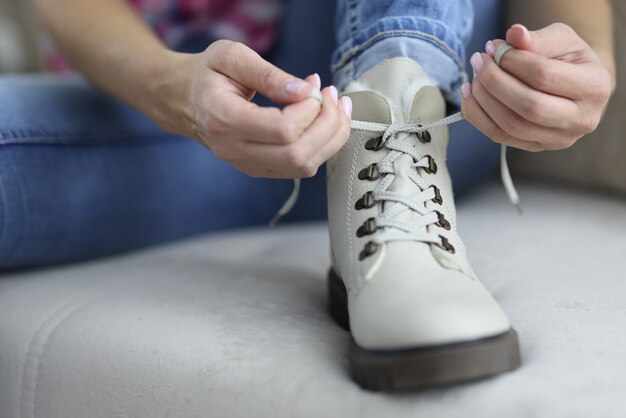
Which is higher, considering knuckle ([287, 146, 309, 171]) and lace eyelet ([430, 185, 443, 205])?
knuckle ([287, 146, 309, 171])

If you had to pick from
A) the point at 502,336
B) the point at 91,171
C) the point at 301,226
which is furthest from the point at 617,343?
the point at 91,171

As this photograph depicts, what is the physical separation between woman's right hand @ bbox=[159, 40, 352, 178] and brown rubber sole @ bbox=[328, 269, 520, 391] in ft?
0.47

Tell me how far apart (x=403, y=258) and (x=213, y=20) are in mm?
492

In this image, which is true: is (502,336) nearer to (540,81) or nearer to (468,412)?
(468,412)

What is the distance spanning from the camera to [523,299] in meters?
0.58

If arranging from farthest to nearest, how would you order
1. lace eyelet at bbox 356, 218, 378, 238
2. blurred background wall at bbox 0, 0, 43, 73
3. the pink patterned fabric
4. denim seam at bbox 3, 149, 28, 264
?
1. blurred background wall at bbox 0, 0, 43, 73
2. the pink patterned fabric
3. denim seam at bbox 3, 149, 28, 264
4. lace eyelet at bbox 356, 218, 378, 238

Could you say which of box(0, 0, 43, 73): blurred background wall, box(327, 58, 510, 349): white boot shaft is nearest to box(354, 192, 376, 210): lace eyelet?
box(327, 58, 510, 349): white boot shaft

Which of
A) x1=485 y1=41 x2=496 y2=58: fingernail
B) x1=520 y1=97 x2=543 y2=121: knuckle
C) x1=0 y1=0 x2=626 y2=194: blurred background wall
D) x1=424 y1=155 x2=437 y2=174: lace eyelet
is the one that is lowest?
x1=0 y1=0 x2=626 y2=194: blurred background wall

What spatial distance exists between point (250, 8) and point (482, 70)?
435mm

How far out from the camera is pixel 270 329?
557 millimetres

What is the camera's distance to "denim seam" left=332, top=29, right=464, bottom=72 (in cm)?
60

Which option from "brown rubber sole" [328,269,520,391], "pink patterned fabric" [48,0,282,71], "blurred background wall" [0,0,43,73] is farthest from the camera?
"blurred background wall" [0,0,43,73]

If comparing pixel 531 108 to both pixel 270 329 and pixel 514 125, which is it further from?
pixel 270 329

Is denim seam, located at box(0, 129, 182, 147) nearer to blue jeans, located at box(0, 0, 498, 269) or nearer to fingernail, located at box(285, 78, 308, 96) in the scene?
blue jeans, located at box(0, 0, 498, 269)
